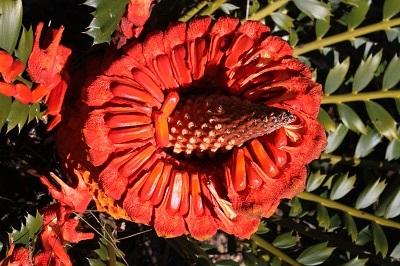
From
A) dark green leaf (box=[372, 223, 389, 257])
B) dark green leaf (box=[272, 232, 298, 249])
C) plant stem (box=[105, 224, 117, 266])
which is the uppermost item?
plant stem (box=[105, 224, 117, 266])

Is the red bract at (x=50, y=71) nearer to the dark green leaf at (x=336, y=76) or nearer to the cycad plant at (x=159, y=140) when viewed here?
the cycad plant at (x=159, y=140)

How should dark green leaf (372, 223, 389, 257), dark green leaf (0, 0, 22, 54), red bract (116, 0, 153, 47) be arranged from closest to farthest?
dark green leaf (0, 0, 22, 54) < red bract (116, 0, 153, 47) < dark green leaf (372, 223, 389, 257)

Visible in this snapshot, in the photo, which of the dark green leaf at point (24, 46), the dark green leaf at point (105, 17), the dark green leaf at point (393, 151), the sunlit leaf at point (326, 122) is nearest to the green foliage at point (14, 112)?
the dark green leaf at point (24, 46)

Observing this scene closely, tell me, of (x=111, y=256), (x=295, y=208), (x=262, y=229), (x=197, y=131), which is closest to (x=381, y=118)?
(x=295, y=208)

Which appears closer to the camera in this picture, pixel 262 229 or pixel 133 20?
pixel 133 20

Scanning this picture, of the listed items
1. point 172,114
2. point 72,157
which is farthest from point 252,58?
point 72,157

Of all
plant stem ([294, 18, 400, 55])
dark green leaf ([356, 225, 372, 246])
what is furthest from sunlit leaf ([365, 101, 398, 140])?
dark green leaf ([356, 225, 372, 246])

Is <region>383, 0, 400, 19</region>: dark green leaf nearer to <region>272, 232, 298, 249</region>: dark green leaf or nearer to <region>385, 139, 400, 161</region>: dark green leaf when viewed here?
<region>385, 139, 400, 161</region>: dark green leaf

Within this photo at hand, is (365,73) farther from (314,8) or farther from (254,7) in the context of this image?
→ (254,7)
